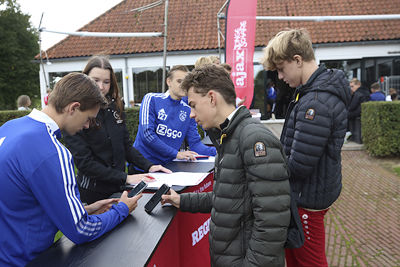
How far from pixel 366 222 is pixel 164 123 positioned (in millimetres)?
3388

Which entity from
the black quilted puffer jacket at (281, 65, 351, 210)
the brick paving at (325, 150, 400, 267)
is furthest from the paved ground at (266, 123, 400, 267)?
the black quilted puffer jacket at (281, 65, 351, 210)

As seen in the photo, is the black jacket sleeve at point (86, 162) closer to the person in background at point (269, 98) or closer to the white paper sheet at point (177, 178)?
the white paper sheet at point (177, 178)

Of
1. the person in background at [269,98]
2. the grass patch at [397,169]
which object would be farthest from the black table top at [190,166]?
the person in background at [269,98]

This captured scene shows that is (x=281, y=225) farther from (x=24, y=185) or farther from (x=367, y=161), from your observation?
(x=367, y=161)

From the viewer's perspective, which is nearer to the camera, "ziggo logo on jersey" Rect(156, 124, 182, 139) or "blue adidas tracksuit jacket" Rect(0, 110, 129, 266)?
"blue adidas tracksuit jacket" Rect(0, 110, 129, 266)

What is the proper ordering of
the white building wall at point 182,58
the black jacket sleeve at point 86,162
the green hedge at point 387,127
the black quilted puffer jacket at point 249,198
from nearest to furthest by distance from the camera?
the black quilted puffer jacket at point 249,198
the black jacket sleeve at point 86,162
the green hedge at point 387,127
the white building wall at point 182,58

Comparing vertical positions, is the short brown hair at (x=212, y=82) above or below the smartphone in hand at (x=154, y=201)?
above

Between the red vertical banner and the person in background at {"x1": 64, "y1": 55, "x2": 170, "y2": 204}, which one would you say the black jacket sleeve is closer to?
the person in background at {"x1": 64, "y1": 55, "x2": 170, "y2": 204}

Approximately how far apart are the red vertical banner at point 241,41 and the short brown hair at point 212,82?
5729mm

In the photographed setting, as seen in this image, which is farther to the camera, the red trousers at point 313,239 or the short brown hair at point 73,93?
the red trousers at point 313,239

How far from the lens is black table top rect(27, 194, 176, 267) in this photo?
1373 millimetres

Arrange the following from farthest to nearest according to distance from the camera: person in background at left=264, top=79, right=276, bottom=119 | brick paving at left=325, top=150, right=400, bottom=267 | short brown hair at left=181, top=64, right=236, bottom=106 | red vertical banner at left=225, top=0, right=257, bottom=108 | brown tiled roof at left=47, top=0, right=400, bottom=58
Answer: person in background at left=264, top=79, right=276, bottom=119
brown tiled roof at left=47, top=0, right=400, bottom=58
red vertical banner at left=225, top=0, right=257, bottom=108
brick paving at left=325, top=150, right=400, bottom=267
short brown hair at left=181, top=64, right=236, bottom=106

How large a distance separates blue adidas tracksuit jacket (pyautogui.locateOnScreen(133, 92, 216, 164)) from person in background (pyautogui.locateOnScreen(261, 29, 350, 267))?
149 centimetres

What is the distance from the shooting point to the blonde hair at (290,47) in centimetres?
203
